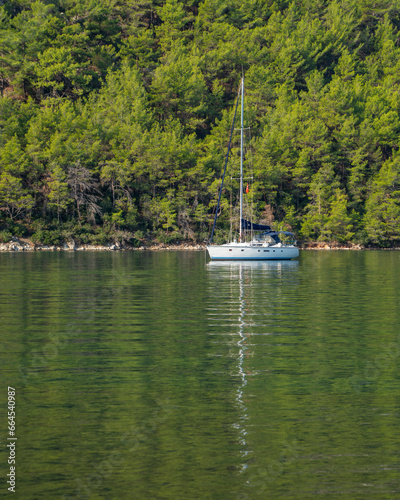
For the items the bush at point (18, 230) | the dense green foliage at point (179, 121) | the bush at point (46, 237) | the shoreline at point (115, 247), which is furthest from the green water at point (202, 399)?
the dense green foliage at point (179, 121)

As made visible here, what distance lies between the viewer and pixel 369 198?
9681 cm

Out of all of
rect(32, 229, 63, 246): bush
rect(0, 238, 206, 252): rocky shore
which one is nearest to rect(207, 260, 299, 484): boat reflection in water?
rect(0, 238, 206, 252): rocky shore

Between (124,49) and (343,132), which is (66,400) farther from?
(124,49)

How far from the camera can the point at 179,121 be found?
9912 centimetres

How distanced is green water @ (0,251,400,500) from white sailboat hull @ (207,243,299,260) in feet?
95.4

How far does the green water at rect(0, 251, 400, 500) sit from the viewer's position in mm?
9555

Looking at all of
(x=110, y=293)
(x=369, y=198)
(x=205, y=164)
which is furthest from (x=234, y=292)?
(x=369, y=198)

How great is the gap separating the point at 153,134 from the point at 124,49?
22386 mm

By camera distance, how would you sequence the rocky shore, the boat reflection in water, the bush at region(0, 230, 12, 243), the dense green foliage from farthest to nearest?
the dense green foliage
the rocky shore
the bush at region(0, 230, 12, 243)
the boat reflection in water

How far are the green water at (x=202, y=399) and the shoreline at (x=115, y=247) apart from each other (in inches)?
1898

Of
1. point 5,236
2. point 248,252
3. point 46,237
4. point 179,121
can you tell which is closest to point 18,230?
point 5,236

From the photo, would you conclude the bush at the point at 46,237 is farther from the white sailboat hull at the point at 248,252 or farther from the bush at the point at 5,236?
the white sailboat hull at the point at 248,252

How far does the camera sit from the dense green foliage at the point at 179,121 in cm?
8288

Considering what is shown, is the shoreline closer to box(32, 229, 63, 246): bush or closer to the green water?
box(32, 229, 63, 246): bush
